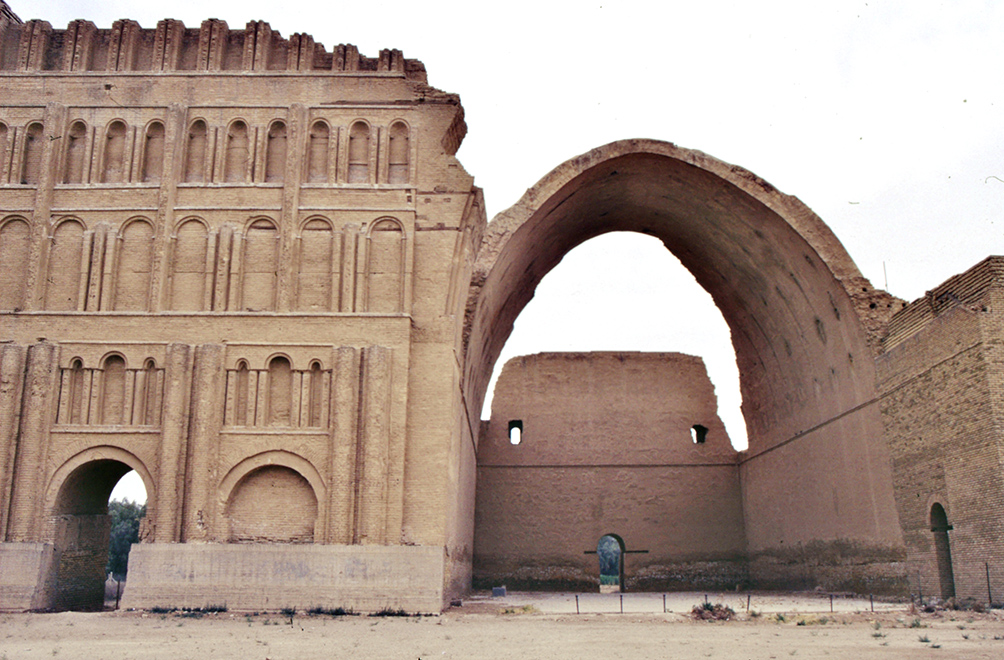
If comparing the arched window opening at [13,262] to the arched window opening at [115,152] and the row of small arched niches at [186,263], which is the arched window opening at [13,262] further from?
the arched window opening at [115,152]

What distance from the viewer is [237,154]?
17.6 meters

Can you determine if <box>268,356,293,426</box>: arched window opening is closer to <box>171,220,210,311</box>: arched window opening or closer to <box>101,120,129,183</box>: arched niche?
<box>171,220,210,311</box>: arched window opening

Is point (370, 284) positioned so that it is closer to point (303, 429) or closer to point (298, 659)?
point (303, 429)

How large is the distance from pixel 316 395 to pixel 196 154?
545 centimetres

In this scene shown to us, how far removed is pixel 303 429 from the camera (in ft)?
52.3

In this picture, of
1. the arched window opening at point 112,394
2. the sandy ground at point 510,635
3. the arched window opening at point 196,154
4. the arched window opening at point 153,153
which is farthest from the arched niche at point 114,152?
the sandy ground at point 510,635

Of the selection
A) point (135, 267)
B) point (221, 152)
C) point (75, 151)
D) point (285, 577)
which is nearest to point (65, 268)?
point (135, 267)

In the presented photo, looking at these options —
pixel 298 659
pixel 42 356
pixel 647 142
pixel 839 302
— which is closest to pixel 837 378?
pixel 839 302

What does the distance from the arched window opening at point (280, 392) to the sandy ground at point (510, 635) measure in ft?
10.9

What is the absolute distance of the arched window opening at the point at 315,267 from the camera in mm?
16688

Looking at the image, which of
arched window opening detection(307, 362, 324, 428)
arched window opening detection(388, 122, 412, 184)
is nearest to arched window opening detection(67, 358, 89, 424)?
arched window opening detection(307, 362, 324, 428)

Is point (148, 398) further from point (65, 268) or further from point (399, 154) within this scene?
point (399, 154)

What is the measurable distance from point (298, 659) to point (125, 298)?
30.6 ft

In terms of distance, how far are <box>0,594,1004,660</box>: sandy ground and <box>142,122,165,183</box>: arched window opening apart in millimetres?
8074
